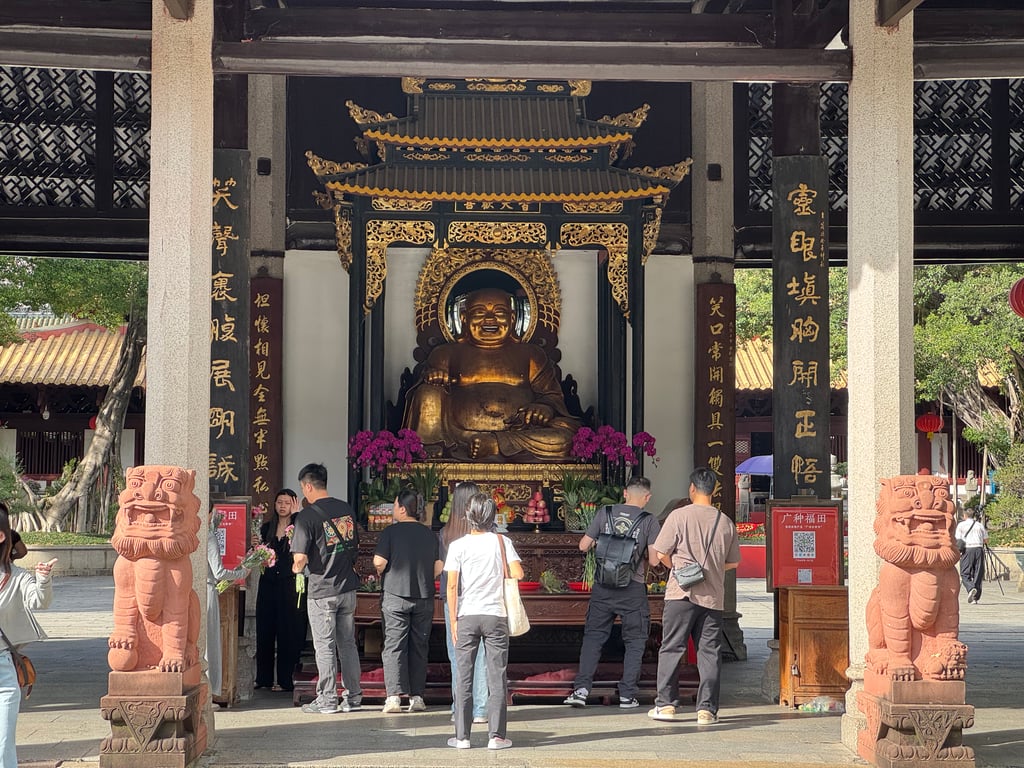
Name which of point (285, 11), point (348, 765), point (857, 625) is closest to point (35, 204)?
point (285, 11)

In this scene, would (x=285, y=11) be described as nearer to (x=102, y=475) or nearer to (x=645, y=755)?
(x=645, y=755)

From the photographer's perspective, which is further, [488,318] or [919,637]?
[488,318]

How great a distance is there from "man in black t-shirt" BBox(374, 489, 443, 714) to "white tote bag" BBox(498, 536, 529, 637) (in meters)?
1.10

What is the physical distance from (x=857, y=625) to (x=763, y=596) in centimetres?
1339

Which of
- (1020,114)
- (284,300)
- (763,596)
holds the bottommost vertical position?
(763,596)

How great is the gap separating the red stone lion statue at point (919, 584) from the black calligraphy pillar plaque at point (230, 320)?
465cm

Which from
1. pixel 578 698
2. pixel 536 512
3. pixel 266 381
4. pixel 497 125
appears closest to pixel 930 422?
pixel 536 512

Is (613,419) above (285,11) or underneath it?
underneath

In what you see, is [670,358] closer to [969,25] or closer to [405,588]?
[969,25]

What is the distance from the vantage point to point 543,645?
10.1 m

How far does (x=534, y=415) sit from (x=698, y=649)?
475 centimetres

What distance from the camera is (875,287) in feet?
24.9

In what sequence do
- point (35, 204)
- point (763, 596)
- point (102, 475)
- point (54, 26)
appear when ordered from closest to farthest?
point (54, 26) → point (35, 204) → point (763, 596) → point (102, 475)

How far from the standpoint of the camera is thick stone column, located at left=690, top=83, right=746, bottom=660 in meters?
12.9
